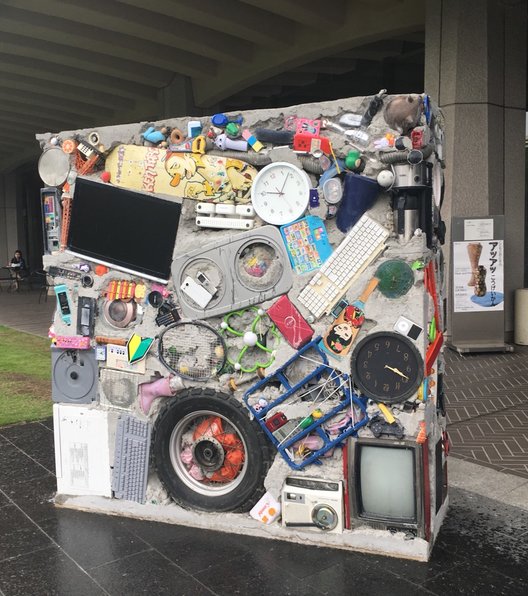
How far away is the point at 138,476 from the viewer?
4.50 meters

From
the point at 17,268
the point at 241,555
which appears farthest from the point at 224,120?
the point at 17,268

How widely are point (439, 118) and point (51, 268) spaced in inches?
116

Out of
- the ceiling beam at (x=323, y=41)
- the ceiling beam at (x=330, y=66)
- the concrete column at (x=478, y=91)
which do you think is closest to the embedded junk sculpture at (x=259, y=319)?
the concrete column at (x=478, y=91)

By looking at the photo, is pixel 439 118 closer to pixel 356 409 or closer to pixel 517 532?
pixel 356 409

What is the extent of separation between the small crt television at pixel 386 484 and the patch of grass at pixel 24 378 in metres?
4.54

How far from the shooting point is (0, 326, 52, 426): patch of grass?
290 inches

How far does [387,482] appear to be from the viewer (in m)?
3.90

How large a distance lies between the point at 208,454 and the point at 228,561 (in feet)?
2.44

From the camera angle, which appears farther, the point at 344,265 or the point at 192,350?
the point at 192,350

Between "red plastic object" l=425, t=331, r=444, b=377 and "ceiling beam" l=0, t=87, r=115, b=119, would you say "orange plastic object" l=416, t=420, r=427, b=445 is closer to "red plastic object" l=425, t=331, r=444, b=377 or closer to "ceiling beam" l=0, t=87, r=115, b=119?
"red plastic object" l=425, t=331, r=444, b=377

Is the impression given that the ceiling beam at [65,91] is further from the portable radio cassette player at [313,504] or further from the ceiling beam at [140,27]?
the portable radio cassette player at [313,504]

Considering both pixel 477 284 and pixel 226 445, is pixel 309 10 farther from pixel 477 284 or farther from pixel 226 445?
pixel 226 445

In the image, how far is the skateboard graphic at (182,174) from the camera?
404 cm

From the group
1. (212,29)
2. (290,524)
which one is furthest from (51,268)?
(212,29)
